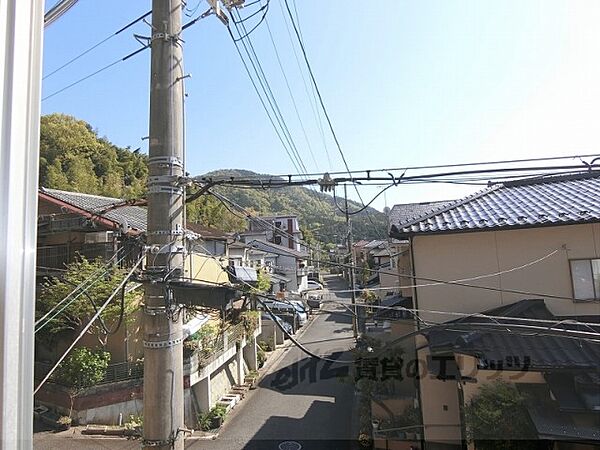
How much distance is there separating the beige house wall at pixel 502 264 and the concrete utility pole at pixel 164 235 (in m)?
5.34

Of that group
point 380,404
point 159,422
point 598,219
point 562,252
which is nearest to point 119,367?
point 380,404

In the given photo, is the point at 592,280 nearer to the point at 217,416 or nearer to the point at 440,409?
the point at 440,409

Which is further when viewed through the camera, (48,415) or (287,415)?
(287,415)

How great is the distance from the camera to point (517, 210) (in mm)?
7547

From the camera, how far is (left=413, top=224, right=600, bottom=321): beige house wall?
6758mm

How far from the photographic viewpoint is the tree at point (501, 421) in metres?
5.26

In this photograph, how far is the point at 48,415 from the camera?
10.2 metres

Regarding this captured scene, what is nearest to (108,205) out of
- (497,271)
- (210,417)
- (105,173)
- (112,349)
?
(112,349)

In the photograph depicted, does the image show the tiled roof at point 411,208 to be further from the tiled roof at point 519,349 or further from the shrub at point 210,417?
the shrub at point 210,417

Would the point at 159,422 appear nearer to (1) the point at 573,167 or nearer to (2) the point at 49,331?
(1) the point at 573,167

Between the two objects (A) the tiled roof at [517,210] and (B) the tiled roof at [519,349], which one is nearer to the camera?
(B) the tiled roof at [519,349]

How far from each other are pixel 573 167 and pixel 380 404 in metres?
8.12

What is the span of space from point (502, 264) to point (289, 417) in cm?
883

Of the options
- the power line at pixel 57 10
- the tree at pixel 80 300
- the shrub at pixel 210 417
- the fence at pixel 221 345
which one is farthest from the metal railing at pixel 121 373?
the power line at pixel 57 10
